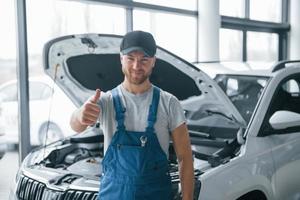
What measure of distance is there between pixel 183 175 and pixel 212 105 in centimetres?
115

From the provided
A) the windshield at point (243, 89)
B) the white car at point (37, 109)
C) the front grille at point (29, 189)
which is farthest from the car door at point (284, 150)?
the white car at point (37, 109)

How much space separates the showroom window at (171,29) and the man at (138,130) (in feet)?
12.2

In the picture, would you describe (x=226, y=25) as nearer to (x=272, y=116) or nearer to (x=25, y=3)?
(x=25, y=3)

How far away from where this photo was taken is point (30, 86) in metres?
4.41

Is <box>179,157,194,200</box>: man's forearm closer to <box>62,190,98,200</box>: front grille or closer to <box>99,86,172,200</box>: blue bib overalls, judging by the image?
<box>99,86,172,200</box>: blue bib overalls

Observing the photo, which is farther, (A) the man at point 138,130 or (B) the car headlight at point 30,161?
(B) the car headlight at point 30,161

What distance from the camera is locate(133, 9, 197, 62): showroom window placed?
5.56m

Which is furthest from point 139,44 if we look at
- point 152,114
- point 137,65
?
point 152,114

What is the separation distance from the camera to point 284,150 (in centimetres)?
274

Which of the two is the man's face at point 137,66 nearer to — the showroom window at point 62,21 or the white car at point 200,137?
the white car at point 200,137

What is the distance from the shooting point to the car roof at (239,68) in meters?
3.22

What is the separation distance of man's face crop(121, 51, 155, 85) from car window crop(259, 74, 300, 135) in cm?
117

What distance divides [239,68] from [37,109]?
7.36 ft

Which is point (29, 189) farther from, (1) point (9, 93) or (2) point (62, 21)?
(2) point (62, 21)
